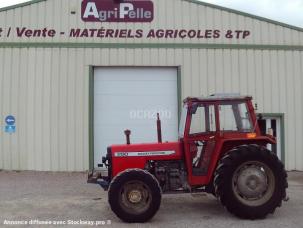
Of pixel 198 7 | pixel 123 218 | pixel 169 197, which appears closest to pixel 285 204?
pixel 169 197

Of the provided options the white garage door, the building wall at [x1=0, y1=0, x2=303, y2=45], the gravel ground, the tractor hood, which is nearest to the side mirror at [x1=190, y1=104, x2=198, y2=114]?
the tractor hood

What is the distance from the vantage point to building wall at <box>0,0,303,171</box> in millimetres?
16141

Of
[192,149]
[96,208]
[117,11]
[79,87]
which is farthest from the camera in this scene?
[117,11]

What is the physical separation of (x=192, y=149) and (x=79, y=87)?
830cm

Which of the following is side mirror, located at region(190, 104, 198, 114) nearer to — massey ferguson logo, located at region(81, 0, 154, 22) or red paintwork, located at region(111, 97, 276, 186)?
red paintwork, located at region(111, 97, 276, 186)

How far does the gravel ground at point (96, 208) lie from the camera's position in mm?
8328

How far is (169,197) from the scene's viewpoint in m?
10.8

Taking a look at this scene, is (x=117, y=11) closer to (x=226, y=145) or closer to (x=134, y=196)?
(x=226, y=145)

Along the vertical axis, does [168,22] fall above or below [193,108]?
above

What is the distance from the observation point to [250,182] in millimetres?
8523

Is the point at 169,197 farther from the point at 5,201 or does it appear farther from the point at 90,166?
the point at 90,166

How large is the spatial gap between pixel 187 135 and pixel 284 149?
863cm

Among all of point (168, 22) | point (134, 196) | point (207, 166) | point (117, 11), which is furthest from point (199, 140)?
point (117, 11)

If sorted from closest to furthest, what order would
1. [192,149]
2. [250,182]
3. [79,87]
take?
[250,182]
[192,149]
[79,87]
